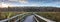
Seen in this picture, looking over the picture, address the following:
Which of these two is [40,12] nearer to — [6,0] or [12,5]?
[12,5]

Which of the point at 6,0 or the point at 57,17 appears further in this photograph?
the point at 6,0

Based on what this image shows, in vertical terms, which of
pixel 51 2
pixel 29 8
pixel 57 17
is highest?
pixel 51 2

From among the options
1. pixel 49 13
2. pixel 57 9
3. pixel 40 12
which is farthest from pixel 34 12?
pixel 57 9

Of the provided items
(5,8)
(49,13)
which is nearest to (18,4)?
(5,8)

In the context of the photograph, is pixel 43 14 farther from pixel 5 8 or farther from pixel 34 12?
pixel 5 8

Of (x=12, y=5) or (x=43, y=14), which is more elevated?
(x=12, y=5)

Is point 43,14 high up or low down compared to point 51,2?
down

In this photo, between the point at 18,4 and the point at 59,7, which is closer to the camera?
the point at 59,7

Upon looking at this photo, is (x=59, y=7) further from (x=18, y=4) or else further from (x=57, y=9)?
(x=18, y=4)

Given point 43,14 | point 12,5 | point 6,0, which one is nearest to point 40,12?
point 43,14
